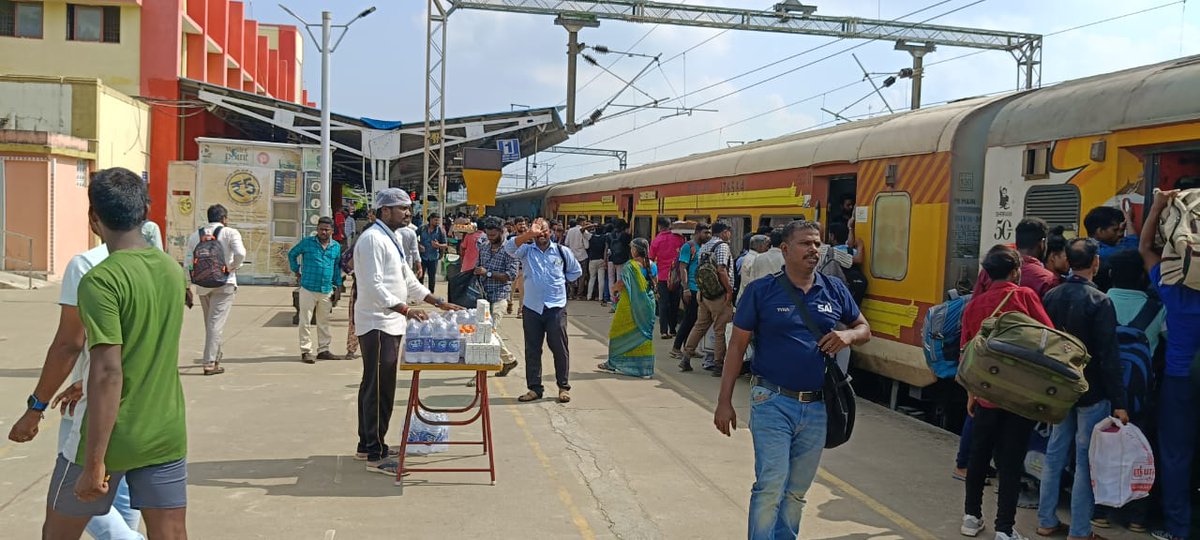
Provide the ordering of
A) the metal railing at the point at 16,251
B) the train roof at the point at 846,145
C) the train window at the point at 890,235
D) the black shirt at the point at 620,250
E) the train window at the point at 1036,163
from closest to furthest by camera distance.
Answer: the train window at the point at 1036,163 → the train roof at the point at 846,145 → the train window at the point at 890,235 → the black shirt at the point at 620,250 → the metal railing at the point at 16,251

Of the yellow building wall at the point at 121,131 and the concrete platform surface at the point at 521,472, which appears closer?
the concrete platform surface at the point at 521,472

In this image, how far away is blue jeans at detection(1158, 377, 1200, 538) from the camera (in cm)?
500

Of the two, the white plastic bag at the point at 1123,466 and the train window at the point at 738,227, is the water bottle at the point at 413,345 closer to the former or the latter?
the white plastic bag at the point at 1123,466

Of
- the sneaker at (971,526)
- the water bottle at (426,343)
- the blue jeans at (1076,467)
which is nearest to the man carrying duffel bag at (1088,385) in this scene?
the blue jeans at (1076,467)

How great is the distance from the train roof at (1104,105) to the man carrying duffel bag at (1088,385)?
133 cm

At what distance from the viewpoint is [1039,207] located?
6895 millimetres

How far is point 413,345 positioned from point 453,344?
0.24m

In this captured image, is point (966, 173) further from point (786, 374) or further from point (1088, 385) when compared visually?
point (786, 374)

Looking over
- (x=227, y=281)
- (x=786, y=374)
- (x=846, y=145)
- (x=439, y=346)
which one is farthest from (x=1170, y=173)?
(x=227, y=281)

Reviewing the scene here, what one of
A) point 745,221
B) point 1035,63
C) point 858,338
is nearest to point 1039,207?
point 858,338

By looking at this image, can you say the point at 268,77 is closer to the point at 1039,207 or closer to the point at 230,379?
the point at 230,379

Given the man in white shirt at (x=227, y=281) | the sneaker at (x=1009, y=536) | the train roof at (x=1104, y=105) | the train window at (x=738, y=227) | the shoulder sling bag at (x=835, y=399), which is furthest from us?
the train window at (x=738, y=227)

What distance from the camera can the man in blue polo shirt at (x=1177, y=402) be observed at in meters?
4.94

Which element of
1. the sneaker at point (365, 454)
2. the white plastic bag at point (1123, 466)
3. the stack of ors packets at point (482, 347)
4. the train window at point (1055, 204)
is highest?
the train window at point (1055, 204)
